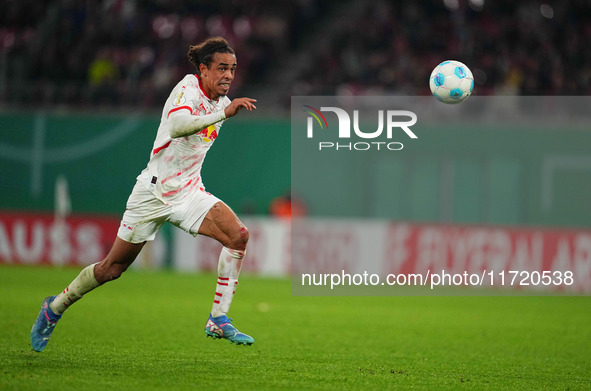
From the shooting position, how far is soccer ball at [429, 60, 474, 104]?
28.6 ft

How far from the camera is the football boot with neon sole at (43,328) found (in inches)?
283

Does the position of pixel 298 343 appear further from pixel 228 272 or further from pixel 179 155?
pixel 179 155

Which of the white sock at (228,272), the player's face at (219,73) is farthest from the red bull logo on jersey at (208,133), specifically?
the white sock at (228,272)

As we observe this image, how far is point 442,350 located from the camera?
8625mm

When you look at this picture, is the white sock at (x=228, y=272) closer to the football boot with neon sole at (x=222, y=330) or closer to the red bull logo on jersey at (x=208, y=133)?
the football boot with neon sole at (x=222, y=330)

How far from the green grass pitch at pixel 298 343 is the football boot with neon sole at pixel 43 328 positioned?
11 cm

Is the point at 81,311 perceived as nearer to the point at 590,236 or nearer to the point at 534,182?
the point at 590,236

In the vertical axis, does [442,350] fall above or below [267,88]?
below

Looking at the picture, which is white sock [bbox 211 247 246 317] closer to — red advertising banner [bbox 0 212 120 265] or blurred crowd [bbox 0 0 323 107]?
red advertising banner [bbox 0 212 120 265]

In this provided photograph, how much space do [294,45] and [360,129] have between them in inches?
176

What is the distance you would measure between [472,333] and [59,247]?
1129 cm

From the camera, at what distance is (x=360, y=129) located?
778 inches

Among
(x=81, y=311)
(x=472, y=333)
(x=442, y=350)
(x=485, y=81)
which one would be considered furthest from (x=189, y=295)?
(x=485, y=81)

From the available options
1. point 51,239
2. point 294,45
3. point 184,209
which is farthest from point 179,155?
point 294,45
